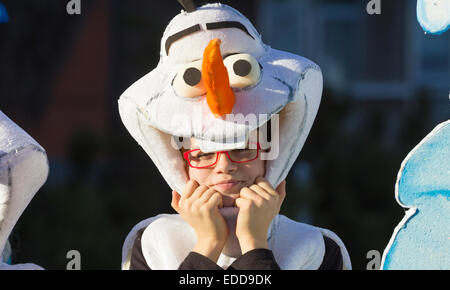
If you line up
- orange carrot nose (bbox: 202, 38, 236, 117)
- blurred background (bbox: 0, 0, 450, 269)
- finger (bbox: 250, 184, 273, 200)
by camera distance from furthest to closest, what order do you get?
blurred background (bbox: 0, 0, 450, 269), finger (bbox: 250, 184, 273, 200), orange carrot nose (bbox: 202, 38, 236, 117)

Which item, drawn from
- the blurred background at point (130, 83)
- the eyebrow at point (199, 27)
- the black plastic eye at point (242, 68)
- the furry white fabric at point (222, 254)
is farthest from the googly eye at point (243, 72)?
the blurred background at point (130, 83)

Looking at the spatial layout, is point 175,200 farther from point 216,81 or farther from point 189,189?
point 216,81

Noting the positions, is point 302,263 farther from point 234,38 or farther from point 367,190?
point 367,190

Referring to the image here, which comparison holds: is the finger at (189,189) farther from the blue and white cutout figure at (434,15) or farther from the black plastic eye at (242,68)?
the blue and white cutout figure at (434,15)

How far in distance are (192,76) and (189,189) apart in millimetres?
254

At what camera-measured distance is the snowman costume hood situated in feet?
5.65

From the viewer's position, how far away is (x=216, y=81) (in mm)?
1657

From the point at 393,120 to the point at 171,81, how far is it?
14.7 ft

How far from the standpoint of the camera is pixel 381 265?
1824 mm

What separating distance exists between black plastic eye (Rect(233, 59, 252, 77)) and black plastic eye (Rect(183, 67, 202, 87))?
8cm

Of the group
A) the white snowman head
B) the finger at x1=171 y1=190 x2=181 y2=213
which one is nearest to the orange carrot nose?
the white snowman head

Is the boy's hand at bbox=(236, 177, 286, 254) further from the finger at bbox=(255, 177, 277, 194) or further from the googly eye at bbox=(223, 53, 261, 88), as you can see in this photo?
the googly eye at bbox=(223, 53, 261, 88)

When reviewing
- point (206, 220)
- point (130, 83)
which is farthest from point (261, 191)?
point (130, 83)

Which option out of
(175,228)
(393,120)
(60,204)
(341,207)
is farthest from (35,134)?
(175,228)
